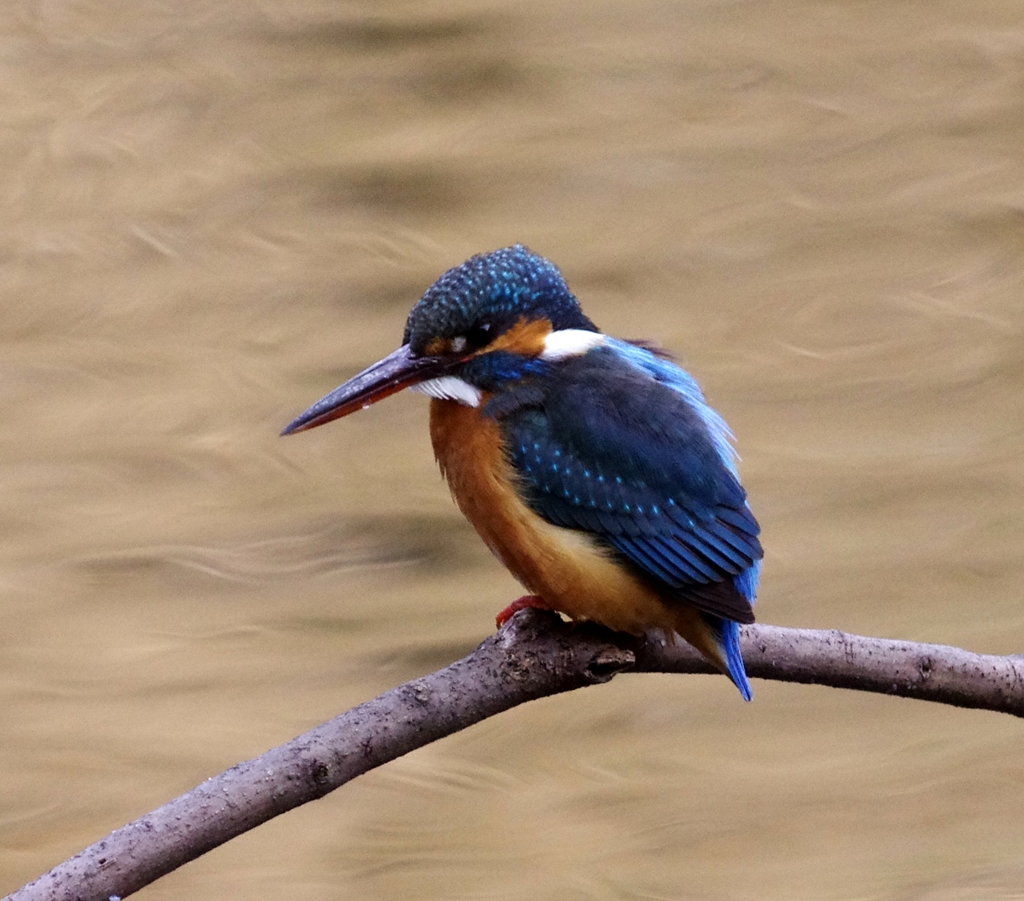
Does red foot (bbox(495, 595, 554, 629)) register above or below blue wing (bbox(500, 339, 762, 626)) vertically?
below

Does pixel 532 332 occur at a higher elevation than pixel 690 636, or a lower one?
higher

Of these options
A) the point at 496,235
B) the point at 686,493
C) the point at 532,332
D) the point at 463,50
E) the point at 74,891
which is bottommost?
the point at 74,891

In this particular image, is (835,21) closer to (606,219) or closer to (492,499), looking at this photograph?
(606,219)

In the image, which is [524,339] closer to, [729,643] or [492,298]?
[492,298]

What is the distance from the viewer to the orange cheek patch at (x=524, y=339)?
1363 millimetres

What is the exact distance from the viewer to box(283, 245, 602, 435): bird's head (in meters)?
1.31

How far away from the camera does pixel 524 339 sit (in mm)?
1375

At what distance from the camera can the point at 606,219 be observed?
2.53 m

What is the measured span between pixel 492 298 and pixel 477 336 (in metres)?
0.04

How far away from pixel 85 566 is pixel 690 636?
1326mm

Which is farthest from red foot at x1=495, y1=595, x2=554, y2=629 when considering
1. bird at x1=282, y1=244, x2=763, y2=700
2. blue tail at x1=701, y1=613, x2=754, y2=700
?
blue tail at x1=701, y1=613, x2=754, y2=700

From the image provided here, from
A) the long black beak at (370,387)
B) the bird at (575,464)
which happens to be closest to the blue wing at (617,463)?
the bird at (575,464)

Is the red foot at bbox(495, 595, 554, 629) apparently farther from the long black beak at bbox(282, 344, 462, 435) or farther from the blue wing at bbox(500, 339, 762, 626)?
the long black beak at bbox(282, 344, 462, 435)

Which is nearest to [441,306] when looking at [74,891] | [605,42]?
[74,891]
